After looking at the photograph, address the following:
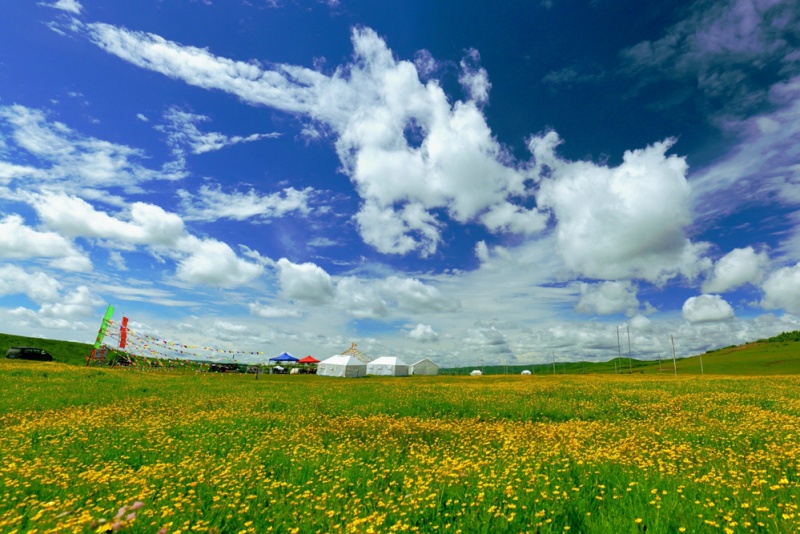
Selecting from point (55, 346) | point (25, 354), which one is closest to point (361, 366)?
point (25, 354)

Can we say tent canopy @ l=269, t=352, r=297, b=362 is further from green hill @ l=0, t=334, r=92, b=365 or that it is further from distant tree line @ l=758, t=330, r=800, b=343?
distant tree line @ l=758, t=330, r=800, b=343

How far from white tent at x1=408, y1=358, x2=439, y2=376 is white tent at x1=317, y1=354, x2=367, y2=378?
27046 millimetres

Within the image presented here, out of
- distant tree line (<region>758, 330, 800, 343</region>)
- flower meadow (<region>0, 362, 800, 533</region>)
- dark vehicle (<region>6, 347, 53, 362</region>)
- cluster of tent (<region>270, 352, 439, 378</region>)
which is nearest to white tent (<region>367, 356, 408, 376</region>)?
cluster of tent (<region>270, 352, 439, 378</region>)

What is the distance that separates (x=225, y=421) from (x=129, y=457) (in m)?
5.03

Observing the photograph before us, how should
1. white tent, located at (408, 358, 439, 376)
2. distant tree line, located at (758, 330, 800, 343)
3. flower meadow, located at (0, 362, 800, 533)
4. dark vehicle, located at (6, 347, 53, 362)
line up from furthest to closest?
distant tree line, located at (758, 330, 800, 343) → white tent, located at (408, 358, 439, 376) → dark vehicle, located at (6, 347, 53, 362) → flower meadow, located at (0, 362, 800, 533)

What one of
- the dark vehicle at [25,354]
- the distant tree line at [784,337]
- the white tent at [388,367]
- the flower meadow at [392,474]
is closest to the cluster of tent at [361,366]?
the white tent at [388,367]

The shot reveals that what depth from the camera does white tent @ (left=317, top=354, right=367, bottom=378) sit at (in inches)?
3425

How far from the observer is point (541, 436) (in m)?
11.8

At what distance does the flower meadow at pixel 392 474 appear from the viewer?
5742 millimetres

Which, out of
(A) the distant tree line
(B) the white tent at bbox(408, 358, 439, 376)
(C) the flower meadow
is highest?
(A) the distant tree line

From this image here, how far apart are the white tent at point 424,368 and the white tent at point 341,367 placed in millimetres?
27046

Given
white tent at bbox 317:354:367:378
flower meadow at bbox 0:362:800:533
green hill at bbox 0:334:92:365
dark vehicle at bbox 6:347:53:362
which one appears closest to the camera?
flower meadow at bbox 0:362:800:533

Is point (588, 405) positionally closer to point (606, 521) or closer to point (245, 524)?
point (606, 521)

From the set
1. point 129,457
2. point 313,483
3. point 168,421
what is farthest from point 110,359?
point 313,483
